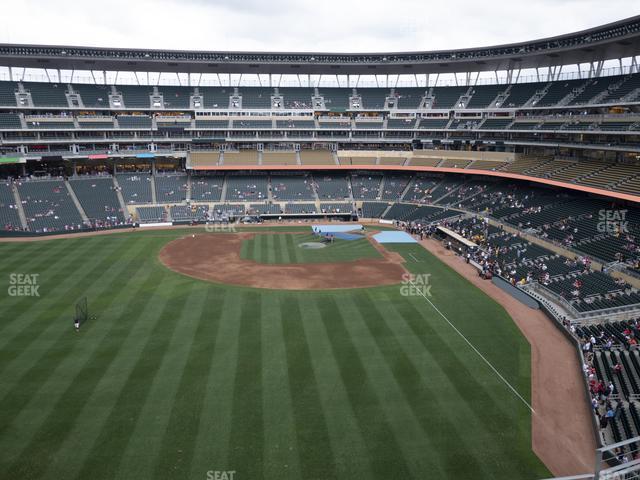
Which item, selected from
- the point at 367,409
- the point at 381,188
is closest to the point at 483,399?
the point at 367,409

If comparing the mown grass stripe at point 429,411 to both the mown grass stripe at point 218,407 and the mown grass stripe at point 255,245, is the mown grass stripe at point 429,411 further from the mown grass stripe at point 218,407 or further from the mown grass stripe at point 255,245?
the mown grass stripe at point 255,245

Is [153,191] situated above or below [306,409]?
above

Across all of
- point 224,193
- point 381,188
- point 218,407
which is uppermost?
point 224,193

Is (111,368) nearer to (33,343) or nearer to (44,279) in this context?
(33,343)

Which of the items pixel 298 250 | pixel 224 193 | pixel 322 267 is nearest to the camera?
pixel 322 267

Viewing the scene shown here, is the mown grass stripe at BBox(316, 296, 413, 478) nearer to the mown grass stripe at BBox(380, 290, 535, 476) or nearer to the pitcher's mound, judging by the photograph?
the mown grass stripe at BBox(380, 290, 535, 476)

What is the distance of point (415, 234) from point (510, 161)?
18.5 metres

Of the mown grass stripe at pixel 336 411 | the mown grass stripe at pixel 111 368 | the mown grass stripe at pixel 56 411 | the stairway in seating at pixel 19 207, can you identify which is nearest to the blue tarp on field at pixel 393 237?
the mown grass stripe at pixel 336 411

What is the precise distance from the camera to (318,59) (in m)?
75.4

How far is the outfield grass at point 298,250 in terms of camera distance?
1799 inches

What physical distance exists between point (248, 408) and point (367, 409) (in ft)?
17.6

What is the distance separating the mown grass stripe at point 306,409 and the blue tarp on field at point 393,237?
90.7ft

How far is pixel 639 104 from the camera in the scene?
148 feet

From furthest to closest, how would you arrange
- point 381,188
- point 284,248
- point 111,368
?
point 381,188, point 284,248, point 111,368
